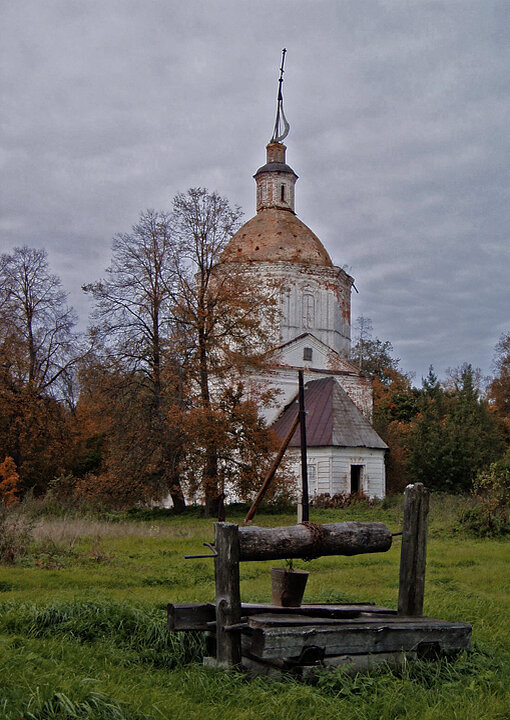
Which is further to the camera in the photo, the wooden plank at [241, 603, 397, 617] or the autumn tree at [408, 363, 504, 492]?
the autumn tree at [408, 363, 504, 492]

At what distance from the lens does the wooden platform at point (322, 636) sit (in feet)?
17.6

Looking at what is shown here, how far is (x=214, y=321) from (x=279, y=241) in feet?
50.8

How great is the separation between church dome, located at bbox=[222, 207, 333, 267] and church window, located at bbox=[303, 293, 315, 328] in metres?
1.88

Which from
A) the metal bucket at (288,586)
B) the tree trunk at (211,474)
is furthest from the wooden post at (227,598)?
the tree trunk at (211,474)

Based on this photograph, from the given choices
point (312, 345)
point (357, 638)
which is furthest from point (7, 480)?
point (312, 345)

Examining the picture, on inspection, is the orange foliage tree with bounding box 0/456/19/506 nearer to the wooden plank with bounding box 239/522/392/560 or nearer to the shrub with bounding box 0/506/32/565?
the shrub with bounding box 0/506/32/565

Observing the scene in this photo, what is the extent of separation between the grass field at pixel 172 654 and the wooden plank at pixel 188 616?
0.33m

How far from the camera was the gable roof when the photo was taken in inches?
1267

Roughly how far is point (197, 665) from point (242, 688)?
0.91 m

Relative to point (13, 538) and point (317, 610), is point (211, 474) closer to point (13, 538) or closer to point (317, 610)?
point (13, 538)

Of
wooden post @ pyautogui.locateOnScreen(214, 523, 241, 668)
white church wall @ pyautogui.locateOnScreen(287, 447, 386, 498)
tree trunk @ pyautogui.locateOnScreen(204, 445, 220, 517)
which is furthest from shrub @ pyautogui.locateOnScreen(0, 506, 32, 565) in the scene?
white church wall @ pyautogui.locateOnScreen(287, 447, 386, 498)

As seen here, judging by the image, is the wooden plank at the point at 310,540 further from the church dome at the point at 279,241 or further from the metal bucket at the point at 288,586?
the church dome at the point at 279,241

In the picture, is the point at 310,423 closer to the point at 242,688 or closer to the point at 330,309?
the point at 330,309

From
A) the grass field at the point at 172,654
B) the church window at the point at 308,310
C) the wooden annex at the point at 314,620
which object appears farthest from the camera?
the church window at the point at 308,310
